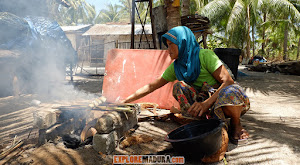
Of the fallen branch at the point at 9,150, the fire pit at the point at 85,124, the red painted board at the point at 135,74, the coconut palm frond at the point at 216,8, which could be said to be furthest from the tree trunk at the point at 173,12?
the coconut palm frond at the point at 216,8

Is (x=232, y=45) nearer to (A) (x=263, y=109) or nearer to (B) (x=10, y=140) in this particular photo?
(A) (x=263, y=109)

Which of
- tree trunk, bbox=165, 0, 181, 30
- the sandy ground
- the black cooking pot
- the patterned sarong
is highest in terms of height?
tree trunk, bbox=165, 0, 181, 30

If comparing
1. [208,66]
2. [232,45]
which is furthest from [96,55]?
[208,66]

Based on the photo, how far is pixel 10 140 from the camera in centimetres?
218

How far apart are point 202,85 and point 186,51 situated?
473mm

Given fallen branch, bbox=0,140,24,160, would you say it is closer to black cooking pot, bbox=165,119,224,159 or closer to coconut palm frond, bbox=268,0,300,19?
black cooking pot, bbox=165,119,224,159

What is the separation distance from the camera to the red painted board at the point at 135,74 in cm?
352

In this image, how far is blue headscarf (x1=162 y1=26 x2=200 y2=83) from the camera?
216cm

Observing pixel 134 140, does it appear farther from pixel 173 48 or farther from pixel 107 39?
pixel 107 39

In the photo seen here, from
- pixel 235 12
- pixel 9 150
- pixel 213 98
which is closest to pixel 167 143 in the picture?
pixel 213 98

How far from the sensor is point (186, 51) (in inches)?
87.4

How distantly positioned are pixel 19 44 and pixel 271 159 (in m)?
5.18

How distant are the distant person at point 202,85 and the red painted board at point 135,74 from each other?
101 cm

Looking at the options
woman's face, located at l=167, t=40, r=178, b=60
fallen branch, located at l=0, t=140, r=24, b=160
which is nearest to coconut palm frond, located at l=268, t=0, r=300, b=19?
woman's face, located at l=167, t=40, r=178, b=60
